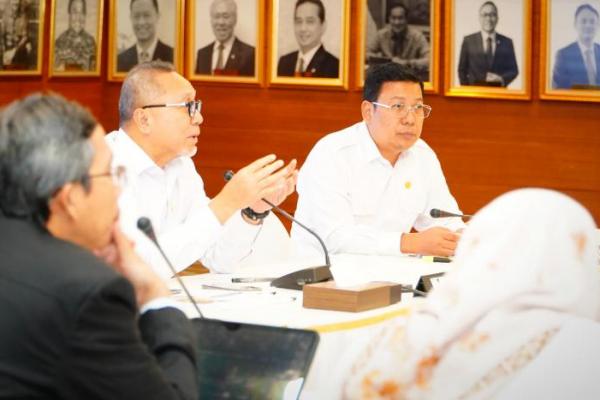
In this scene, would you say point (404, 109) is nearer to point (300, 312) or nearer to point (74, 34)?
point (300, 312)

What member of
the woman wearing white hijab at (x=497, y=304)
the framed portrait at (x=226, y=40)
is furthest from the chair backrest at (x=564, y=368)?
the framed portrait at (x=226, y=40)

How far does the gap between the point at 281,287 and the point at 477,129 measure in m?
4.00

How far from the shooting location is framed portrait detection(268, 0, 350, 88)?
278 inches

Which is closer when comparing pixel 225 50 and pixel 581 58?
pixel 581 58

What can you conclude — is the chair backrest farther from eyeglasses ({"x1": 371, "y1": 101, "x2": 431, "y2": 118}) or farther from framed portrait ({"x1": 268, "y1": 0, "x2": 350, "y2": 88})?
framed portrait ({"x1": 268, "y1": 0, "x2": 350, "y2": 88})

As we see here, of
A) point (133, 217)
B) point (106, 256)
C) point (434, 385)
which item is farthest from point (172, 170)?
point (434, 385)

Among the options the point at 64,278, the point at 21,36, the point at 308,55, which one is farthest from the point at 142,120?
the point at 21,36

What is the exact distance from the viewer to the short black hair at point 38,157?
1.66 m

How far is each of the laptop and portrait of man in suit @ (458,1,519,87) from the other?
520 cm

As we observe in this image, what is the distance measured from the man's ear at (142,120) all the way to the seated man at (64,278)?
214cm

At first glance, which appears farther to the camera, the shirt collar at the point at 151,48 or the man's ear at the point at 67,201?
the shirt collar at the point at 151,48

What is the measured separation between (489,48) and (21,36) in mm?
3595

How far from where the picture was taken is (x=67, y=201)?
5.57ft

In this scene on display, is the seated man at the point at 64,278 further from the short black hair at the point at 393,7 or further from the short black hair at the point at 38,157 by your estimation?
the short black hair at the point at 393,7
